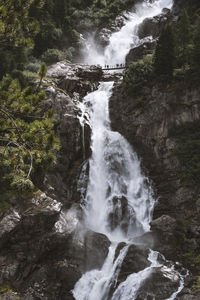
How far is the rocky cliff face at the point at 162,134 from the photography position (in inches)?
763

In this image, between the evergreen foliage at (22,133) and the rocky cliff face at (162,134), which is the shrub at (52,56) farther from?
the evergreen foliage at (22,133)

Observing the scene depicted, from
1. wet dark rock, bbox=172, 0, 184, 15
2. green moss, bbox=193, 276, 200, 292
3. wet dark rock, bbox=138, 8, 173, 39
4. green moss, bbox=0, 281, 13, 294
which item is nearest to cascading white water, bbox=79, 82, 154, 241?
green moss, bbox=193, 276, 200, 292

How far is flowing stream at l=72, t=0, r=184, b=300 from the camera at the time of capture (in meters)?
13.8

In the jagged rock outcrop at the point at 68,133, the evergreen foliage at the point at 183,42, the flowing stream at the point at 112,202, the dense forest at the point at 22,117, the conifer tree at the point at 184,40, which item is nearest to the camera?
the dense forest at the point at 22,117

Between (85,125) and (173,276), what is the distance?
47.0ft

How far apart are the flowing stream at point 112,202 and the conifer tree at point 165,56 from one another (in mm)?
5905

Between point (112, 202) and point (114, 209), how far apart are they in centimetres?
58

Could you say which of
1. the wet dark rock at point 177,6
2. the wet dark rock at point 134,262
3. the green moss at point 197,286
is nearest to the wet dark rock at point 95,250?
the wet dark rock at point 134,262

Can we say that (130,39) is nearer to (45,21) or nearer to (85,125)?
(45,21)

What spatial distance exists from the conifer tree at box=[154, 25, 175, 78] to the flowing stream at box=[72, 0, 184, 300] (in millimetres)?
5905

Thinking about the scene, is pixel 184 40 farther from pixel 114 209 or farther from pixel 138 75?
pixel 114 209

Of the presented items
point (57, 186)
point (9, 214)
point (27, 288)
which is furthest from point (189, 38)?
point (27, 288)

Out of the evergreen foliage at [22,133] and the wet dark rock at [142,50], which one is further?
the wet dark rock at [142,50]

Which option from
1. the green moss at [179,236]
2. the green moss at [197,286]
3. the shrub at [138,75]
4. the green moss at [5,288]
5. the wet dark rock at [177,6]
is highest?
the wet dark rock at [177,6]
